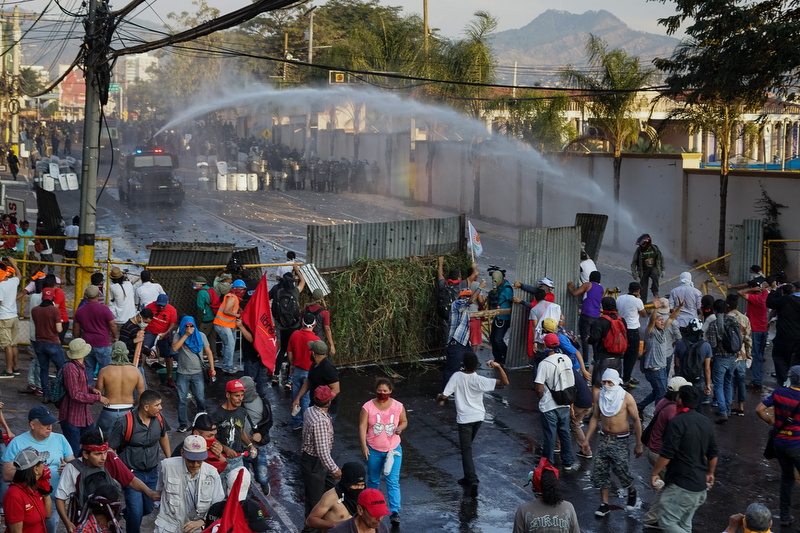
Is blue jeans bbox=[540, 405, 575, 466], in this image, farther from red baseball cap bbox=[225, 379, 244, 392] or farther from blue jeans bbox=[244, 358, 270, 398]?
blue jeans bbox=[244, 358, 270, 398]

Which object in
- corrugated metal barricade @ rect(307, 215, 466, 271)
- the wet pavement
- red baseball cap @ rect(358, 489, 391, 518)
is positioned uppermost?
corrugated metal barricade @ rect(307, 215, 466, 271)

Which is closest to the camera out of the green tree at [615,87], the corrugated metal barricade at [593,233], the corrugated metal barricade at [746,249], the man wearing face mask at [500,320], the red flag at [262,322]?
the red flag at [262,322]

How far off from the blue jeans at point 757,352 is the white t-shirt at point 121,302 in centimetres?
907

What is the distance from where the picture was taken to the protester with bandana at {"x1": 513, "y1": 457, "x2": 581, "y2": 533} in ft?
18.4

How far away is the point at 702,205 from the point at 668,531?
20.0 meters

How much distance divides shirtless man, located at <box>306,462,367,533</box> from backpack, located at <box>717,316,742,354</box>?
647 centimetres

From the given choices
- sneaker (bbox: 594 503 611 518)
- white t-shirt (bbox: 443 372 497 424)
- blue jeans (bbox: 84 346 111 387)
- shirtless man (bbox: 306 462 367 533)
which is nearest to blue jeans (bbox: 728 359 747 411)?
sneaker (bbox: 594 503 611 518)

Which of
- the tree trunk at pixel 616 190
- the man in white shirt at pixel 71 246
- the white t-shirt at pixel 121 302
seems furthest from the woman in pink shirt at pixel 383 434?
the tree trunk at pixel 616 190

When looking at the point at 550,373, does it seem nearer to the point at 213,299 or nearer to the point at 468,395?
the point at 468,395

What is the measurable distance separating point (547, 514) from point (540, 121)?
28.1 metres

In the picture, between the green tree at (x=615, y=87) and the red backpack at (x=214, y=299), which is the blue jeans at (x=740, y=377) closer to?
the red backpack at (x=214, y=299)

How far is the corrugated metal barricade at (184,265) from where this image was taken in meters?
13.4

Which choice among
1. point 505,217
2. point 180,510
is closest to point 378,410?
point 180,510

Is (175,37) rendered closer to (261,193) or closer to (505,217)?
(505,217)
